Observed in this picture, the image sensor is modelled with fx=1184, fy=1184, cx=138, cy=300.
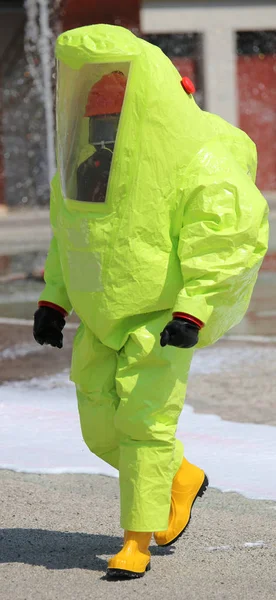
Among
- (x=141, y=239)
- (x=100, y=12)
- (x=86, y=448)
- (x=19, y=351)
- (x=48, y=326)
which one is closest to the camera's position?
(x=141, y=239)

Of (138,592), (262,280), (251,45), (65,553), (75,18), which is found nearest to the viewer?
(138,592)

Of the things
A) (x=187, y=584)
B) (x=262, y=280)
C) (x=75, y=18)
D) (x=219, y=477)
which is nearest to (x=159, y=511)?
(x=187, y=584)

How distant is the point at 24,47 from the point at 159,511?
912 inches

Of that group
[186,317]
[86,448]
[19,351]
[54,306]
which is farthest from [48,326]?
[19,351]

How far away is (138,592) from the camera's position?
361cm

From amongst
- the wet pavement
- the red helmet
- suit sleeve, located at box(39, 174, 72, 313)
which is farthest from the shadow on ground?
the red helmet

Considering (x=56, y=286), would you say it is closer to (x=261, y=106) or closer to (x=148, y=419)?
(x=148, y=419)

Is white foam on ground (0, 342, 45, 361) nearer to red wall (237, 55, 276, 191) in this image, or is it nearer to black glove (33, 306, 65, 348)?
black glove (33, 306, 65, 348)

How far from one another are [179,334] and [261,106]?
25.4m

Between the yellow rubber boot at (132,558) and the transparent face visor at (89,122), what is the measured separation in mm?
1084

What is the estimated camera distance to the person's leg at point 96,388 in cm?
383

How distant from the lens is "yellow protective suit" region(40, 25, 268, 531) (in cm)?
364

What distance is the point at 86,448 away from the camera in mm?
5301

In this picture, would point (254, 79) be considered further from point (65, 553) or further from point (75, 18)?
point (65, 553)
